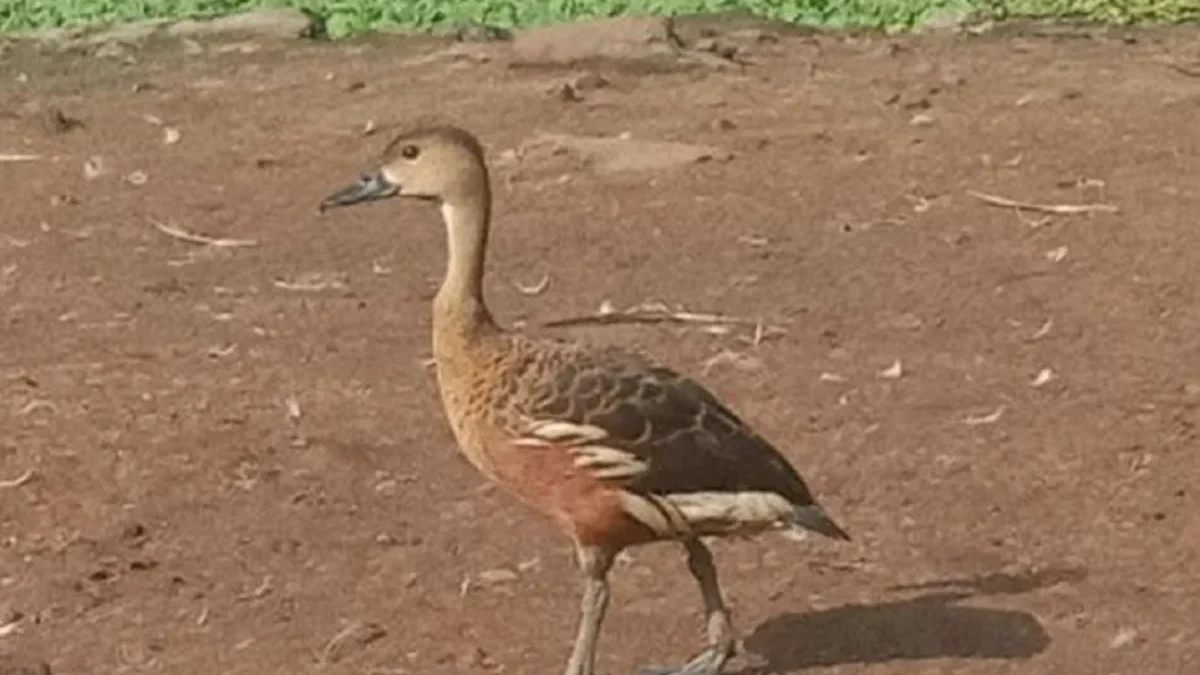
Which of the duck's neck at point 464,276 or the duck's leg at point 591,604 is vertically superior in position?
the duck's neck at point 464,276

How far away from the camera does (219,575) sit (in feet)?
21.2

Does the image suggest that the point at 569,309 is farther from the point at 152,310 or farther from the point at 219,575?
the point at 219,575

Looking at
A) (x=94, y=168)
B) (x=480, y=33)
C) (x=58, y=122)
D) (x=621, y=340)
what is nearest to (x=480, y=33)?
(x=480, y=33)

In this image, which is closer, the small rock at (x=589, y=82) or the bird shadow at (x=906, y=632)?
the bird shadow at (x=906, y=632)

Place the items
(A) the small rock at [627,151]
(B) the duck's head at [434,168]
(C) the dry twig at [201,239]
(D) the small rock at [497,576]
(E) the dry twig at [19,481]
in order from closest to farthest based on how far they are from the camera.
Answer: (B) the duck's head at [434,168] < (D) the small rock at [497,576] < (E) the dry twig at [19,481] < (C) the dry twig at [201,239] < (A) the small rock at [627,151]

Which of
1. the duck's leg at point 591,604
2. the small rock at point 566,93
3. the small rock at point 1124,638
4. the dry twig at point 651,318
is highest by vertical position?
the duck's leg at point 591,604

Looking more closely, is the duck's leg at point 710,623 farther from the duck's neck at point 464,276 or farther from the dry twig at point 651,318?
the dry twig at point 651,318

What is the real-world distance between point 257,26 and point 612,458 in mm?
6928

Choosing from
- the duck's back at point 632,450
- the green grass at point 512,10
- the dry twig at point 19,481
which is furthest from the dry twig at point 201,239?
the duck's back at point 632,450

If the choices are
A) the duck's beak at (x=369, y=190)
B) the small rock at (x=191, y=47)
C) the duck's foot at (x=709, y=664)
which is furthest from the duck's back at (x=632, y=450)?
the small rock at (x=191, y=47)

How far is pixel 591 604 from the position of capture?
5695 millimetres

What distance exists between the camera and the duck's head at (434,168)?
609 cm

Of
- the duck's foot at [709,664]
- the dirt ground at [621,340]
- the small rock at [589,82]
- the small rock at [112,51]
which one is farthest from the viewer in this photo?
the small rock at [112,51]

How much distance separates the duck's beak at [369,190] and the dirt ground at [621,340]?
30.2 inches
